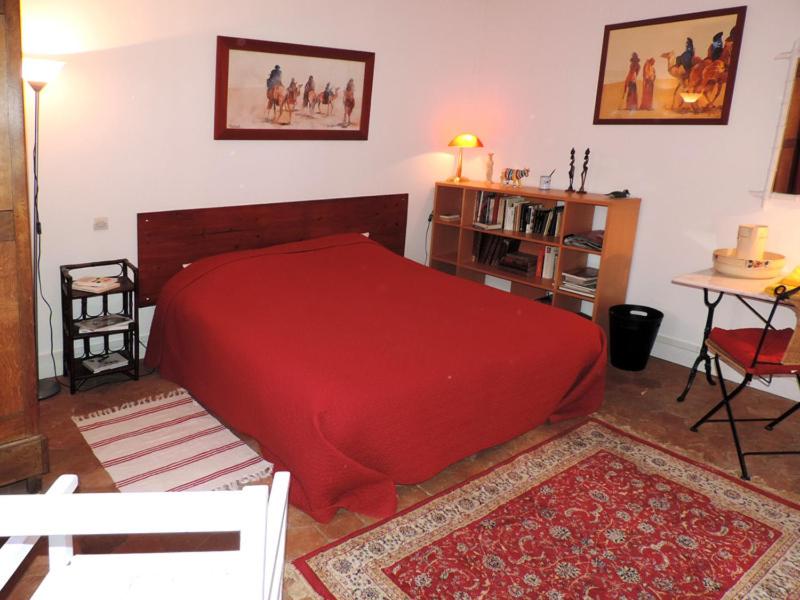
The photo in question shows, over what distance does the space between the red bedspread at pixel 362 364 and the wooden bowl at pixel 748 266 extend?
0.82m

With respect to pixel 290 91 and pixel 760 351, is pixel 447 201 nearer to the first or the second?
pixel 290 91

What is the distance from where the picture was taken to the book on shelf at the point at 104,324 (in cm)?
341

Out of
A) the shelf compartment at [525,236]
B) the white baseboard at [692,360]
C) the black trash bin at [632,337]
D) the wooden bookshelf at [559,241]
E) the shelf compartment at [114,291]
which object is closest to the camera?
the shelf compartment at [114,291]

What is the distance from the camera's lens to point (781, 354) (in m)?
3.02

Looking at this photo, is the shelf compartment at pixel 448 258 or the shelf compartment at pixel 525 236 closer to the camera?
the shelf compartment at pixel 525 236

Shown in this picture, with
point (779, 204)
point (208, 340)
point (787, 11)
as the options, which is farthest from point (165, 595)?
point (787, 11)

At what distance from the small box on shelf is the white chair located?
216 cm

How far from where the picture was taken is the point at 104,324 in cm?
348

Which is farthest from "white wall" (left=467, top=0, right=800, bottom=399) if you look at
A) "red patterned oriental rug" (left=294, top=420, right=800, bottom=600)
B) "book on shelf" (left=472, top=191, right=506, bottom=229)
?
"red patterned oriental rug" (left=294, top=420, right=800, bottom=600)

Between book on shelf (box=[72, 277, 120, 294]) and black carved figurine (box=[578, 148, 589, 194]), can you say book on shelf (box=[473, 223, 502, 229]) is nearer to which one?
black carved figurine (box=[578, 148, 589, 194])

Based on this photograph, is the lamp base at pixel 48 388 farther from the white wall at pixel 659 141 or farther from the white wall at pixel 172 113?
the white wall at pixel 659 141

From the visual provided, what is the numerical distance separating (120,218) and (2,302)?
1346 millimetres

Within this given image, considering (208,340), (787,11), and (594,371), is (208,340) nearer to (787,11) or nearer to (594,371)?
(594,371)

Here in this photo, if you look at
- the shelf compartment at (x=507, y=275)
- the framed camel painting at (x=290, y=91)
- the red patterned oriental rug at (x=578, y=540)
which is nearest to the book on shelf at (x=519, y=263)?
the shelf compartment at (x=507, y=275)
